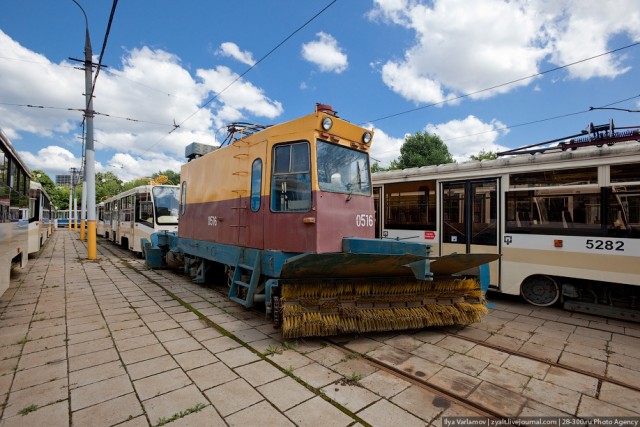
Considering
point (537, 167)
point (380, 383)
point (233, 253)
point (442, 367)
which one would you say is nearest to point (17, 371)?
point (233, 253)

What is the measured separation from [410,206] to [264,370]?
17.6ft

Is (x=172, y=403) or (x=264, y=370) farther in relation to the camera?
(x=264, y=370)

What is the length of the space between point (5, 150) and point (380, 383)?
7237 millimetres

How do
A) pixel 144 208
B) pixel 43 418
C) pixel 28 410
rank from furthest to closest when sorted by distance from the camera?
pixel 144 208 < pixel 28 410 < pixel 43 418

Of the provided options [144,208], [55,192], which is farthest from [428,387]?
[55,192]

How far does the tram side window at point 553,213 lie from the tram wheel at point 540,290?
993mm

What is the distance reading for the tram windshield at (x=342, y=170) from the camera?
A: 15.0 feet

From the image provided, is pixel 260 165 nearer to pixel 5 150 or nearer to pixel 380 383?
pixel 380 383

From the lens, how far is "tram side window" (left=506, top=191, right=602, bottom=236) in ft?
17.5

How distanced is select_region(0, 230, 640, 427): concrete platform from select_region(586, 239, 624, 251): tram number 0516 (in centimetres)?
122

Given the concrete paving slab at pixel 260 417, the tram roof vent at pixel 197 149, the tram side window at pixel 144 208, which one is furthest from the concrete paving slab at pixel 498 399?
the tram side window at pixel 144 208

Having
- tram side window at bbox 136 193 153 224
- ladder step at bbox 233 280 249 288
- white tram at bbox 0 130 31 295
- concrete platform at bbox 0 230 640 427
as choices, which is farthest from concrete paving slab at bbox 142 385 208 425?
tram side window at bbox 136 193 153 224

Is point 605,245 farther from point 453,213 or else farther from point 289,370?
point 289,370

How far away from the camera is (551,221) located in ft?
18.7
